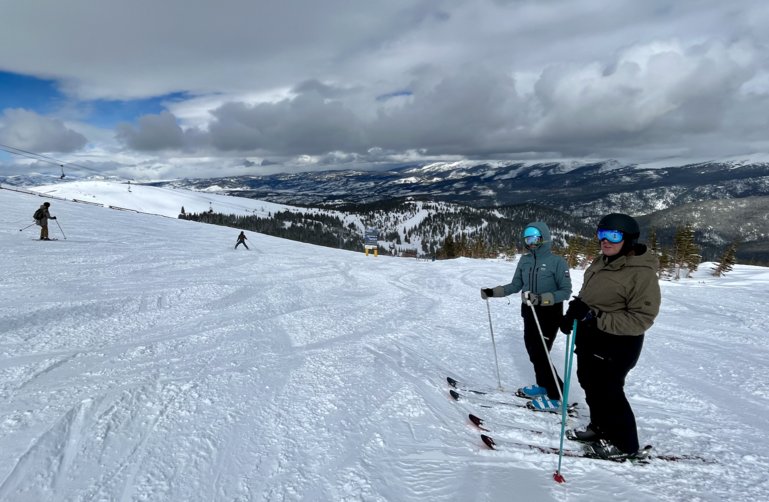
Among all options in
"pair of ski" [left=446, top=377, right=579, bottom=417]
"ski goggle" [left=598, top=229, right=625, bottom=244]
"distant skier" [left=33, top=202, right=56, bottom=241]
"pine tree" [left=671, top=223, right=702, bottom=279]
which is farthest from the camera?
"pine tree" [left=671, top=223, right=702, bottom=279]

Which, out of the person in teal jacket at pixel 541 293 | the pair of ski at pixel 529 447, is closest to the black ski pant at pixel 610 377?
the pair of ski at pixel 529 447

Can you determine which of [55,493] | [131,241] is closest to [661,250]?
[131,241]

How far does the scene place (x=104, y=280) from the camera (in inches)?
463

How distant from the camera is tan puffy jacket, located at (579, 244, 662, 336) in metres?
3.68

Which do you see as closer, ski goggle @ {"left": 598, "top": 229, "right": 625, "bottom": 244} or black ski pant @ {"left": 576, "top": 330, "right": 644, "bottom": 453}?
ski goggle @ {"left": 598, "top": 229, "right": 625, "bottom": 244}

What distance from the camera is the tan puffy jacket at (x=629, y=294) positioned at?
368 cm

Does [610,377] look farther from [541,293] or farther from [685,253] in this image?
[685,253]

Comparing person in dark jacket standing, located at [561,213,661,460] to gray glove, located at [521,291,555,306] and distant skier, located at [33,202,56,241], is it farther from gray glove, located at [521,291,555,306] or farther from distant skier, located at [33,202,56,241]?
distant skier, located at [33,202,56,241]

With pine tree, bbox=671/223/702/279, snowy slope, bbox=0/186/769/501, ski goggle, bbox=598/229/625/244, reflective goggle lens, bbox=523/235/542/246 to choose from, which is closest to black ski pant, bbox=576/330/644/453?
snowy slope, bbox=0/186/769/501

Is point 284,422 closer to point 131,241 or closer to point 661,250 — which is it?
point 131,241

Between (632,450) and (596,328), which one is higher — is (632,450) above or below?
below

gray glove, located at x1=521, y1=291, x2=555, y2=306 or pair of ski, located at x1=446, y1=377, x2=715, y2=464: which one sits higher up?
gray glove, located at x1=521, y1=291, x2=555, y2=306

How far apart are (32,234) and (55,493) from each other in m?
23.0

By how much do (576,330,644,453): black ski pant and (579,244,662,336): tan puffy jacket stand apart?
0.24 m
